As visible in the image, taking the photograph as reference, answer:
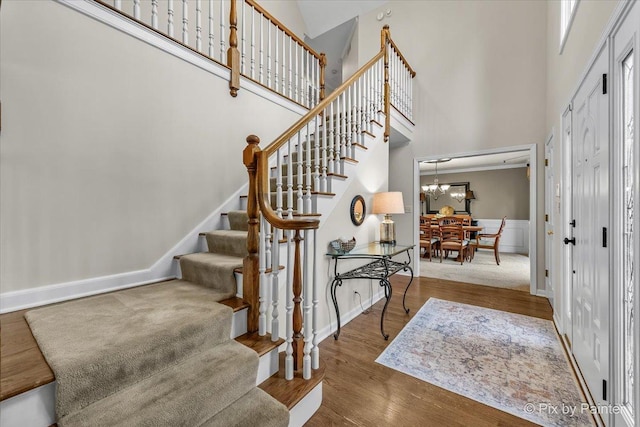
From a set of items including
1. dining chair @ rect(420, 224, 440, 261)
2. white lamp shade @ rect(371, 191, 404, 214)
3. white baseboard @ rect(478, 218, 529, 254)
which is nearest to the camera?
white lamp shade @ rect(371, 191, 404, 214)

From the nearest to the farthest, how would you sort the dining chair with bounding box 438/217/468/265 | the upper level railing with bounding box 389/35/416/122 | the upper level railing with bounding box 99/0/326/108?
the upper level railing with bounding box 99/0/326/108 → the upper level railing with bounding box 389/35/416/122 → the dining chair with bounding box 438/217/468/265

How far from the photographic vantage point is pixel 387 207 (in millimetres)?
3160

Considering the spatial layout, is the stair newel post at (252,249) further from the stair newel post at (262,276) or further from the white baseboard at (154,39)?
the white baseboard at (154,39)

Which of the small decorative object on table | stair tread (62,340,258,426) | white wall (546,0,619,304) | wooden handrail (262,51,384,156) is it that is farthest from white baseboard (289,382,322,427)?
white wall (546,0,619,304)

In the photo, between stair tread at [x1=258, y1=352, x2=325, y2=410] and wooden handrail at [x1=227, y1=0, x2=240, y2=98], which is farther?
wooden handrail at [x1=227, y1=0, x2=240, y2=98]

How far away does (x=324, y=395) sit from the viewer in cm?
172

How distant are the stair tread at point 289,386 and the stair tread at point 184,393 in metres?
0.13

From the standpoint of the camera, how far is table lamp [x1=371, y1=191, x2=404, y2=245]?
10.4 ft

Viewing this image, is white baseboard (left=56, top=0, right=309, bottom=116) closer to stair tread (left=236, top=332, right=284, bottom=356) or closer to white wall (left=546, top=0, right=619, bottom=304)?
stair tread (left=236, top=332, right=284, bottom=356)

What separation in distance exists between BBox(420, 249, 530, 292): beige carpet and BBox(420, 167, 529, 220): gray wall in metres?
1.97

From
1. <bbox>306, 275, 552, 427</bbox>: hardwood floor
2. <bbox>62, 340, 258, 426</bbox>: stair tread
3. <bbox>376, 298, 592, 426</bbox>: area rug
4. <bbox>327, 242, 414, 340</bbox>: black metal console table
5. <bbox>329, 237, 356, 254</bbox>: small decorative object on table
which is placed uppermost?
<bbox>329, 237, 356, 254</bbox>: small decorative object on table

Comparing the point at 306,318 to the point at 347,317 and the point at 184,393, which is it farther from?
the point at 347,317

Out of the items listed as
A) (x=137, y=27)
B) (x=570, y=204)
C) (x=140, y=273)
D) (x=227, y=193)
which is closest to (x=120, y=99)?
(x=137, y=27)

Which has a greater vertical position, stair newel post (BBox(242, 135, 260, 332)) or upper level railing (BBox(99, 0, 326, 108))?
upper level railing (BBox(99, 0, 326, 108))
